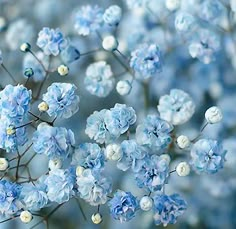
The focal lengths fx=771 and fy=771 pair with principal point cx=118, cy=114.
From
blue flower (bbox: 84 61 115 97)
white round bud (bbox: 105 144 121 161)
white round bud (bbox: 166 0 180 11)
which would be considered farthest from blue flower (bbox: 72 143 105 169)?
white round bud (bbox: 166 0 180 11)

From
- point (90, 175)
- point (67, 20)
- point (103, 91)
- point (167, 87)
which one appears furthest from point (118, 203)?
point (67, 20)

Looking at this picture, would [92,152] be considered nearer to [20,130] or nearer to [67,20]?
[20,130]

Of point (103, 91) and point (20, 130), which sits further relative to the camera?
point (103, 91)

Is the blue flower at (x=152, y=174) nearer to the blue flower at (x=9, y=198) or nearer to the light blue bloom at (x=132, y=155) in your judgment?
the light blue bloom at (x=132, y=155)

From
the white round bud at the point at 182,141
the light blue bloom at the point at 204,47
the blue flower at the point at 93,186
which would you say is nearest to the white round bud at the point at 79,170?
the blue flower at the point at 93,186

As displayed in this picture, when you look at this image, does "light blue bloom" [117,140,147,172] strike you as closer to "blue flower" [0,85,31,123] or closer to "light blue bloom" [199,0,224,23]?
"blue flower" [0,85,31,123]

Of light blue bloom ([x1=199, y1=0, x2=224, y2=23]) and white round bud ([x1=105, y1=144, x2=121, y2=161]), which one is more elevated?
white round bud ([x1=105, y1=144, x2=121, y2=161])

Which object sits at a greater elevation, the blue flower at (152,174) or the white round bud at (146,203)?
the blue flower at (152,174)
